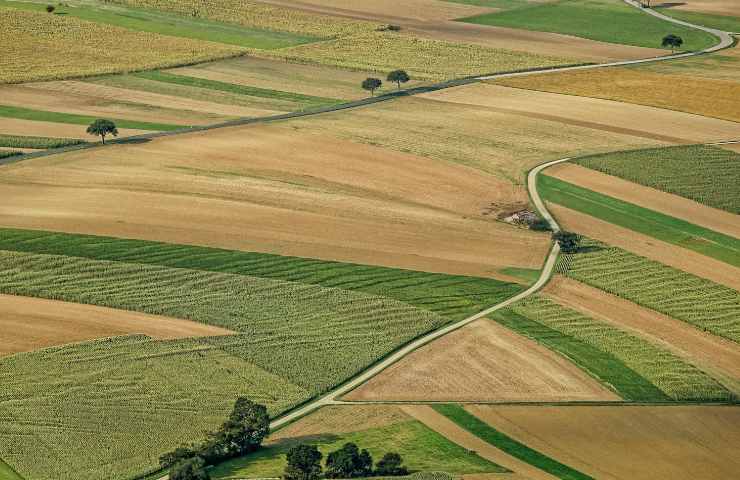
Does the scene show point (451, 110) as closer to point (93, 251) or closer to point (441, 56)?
point (441, 56)

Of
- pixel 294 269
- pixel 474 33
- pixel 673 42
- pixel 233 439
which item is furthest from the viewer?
pixel 474 33

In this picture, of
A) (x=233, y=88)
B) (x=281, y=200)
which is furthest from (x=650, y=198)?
(x=233, y=88)

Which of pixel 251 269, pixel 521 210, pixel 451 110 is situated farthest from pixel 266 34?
pixel 251 269

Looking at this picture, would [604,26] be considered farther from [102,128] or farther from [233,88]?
[102,128]

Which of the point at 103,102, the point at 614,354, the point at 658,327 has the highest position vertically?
the point at 103,102

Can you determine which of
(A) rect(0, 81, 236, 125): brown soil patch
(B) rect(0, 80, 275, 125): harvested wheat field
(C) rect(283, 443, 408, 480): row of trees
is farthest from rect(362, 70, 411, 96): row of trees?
(C) rect(283, 443, 408, 480): row of trees

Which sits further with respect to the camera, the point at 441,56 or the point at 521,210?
the point at 441,56
